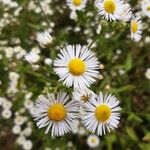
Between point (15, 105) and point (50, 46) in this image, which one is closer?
point (50, 46)

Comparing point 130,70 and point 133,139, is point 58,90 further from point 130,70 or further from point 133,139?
point 130,70

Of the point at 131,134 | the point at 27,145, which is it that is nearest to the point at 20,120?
the point at 27,145

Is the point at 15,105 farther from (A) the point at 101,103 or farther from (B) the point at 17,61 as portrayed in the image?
(A) the point at 101,103

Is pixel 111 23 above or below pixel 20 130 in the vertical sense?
above

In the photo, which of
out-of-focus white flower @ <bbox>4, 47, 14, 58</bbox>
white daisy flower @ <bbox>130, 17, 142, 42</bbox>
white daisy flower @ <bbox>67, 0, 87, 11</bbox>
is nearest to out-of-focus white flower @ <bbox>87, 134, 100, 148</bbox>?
out-of-focus white flower @ <bbox>4, 47, 14, 58</bbox>

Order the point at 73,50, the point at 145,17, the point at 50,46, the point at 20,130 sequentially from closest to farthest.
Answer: the point at 73,50 → the point at 50,46 → the point at 20,130 → the point at 145,17

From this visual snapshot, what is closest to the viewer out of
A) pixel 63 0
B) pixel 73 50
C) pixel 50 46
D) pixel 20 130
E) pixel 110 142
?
pixel 73 50

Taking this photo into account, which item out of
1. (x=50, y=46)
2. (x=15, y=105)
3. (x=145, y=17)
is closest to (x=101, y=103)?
(x=50, y=46)

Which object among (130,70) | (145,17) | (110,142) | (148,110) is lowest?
(110,142)
